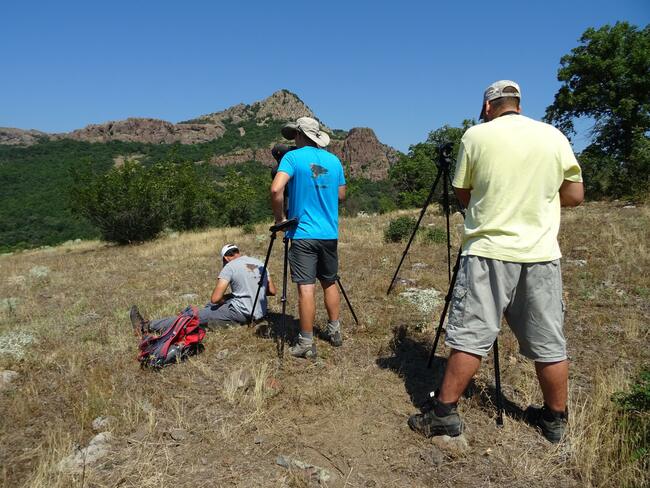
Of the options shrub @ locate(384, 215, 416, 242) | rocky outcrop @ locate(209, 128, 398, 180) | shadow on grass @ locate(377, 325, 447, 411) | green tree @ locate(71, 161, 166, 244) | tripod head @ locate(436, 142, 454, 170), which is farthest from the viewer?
rocky outcrop @ locate(209, 128, 398, 180)

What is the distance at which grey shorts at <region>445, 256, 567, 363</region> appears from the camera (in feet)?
7.82

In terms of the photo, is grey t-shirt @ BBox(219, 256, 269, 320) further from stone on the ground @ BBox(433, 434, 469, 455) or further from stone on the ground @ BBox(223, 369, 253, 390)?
stone on the ground @ BBox(433, 434, 469, 455)

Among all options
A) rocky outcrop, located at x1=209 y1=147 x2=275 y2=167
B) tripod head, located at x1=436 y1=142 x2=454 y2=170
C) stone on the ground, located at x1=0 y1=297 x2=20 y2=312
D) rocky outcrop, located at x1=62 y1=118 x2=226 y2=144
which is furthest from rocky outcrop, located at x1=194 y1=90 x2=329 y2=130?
tripod head, located at x1=436 y1=142 x2=454 y2=170

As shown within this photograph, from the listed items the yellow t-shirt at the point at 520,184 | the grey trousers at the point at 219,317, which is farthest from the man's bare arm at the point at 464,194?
the grey trousers at the point at 219,317

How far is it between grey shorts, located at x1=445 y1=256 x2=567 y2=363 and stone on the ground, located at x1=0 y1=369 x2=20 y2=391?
3.86 m

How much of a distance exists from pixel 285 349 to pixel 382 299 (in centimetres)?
188

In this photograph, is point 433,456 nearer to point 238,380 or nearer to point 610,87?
point 238,380

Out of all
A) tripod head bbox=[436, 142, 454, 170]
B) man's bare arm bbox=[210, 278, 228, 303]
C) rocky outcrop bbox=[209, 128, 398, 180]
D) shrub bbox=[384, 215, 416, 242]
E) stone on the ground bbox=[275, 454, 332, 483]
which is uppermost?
rocky outcrop bbox=[209, 128, 398, 180]

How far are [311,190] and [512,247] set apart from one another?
1.87 m

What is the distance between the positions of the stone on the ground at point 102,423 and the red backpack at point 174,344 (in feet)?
2.64

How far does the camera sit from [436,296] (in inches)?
212

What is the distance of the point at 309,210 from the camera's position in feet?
12.1

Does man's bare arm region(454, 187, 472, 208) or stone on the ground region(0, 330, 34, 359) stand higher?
man's bare arm region(454, 187, 472, 208)

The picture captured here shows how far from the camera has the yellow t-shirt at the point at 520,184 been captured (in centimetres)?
234
